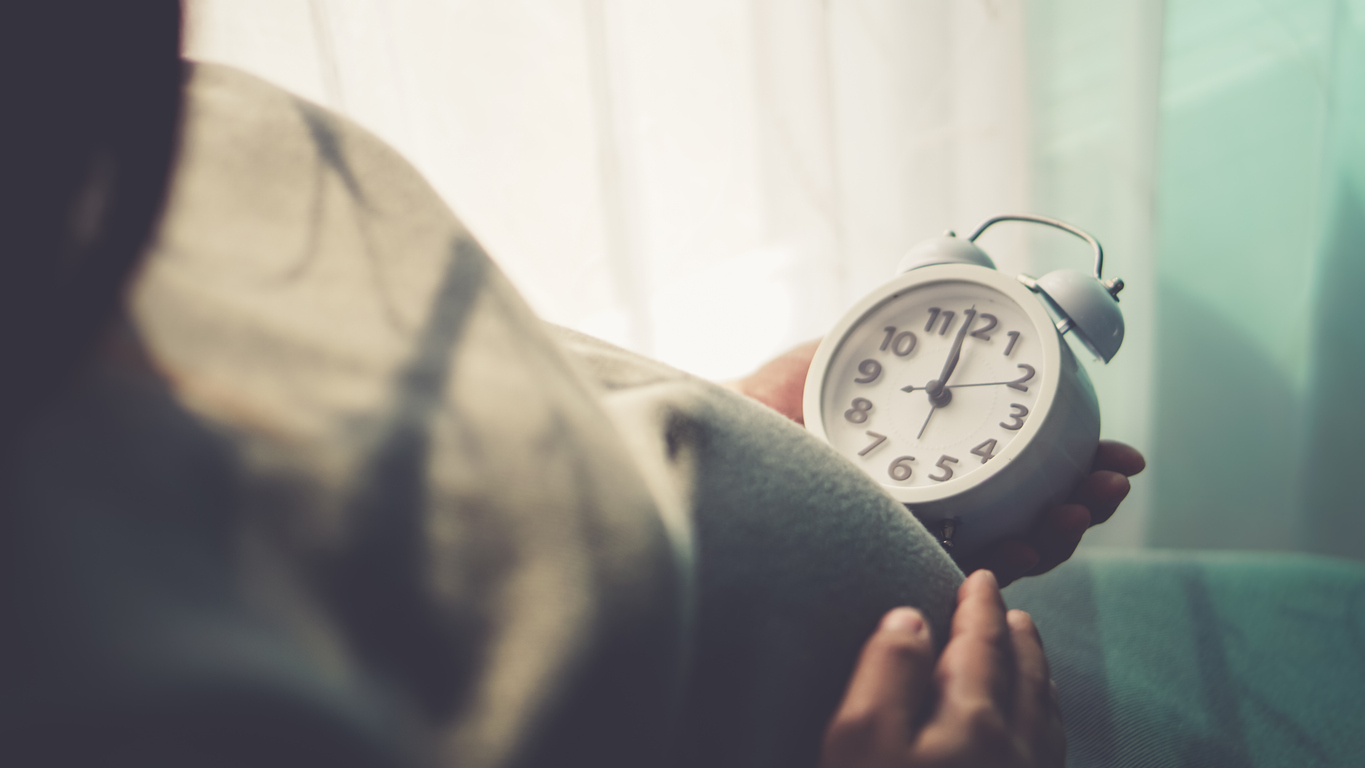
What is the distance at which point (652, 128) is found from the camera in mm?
Answer: 952

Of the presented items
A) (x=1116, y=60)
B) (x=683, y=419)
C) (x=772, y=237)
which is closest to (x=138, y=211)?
(x=683, y=419)

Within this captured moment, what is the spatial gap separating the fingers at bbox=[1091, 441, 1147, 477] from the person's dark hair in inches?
26.3

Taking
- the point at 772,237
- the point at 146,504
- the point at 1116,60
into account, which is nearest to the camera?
the point at 146,504

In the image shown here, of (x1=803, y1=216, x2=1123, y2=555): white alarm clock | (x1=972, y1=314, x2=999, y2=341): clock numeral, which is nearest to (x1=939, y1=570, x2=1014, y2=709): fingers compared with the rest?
(x1=803, y1=216, x2=1123, y2=555): white alarm clock

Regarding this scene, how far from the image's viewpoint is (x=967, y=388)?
0.59 m

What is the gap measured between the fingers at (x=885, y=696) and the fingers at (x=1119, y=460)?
41cm

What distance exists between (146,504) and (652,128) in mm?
882

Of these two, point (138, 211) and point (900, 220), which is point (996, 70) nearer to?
point (900, 220)

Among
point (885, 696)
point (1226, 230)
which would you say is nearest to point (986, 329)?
point (885, 696)

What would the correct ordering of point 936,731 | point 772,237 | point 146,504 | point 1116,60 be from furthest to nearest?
point 772,237
point 1116,60
point 936,731
point 146,504

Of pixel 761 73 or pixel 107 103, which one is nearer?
pixel 107 103

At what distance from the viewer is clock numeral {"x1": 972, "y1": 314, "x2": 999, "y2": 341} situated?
59 centimetres

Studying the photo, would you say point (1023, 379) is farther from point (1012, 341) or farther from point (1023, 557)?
point (1023, 557)

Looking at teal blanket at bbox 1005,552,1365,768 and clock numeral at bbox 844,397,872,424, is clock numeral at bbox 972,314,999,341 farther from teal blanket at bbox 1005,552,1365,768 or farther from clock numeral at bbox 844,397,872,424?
teal blanket at bbox 1005,552,1365,768
